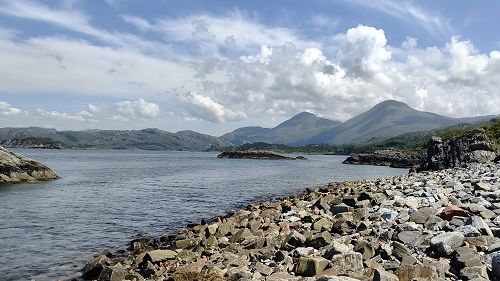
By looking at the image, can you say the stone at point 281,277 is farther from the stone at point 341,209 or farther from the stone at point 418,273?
the stone at point 341,209

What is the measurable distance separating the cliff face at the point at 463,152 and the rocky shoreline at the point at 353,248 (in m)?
55.7

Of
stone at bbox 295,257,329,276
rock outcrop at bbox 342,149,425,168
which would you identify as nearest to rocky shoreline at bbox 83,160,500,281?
stone at bbox 295,257,329,276

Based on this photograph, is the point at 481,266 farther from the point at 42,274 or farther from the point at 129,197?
the point at 129,197

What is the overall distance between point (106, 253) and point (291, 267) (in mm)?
12548

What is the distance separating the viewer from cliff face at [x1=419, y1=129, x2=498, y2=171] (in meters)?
74.1

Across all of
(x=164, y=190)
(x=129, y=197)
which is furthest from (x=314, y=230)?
(x=164, y=190)

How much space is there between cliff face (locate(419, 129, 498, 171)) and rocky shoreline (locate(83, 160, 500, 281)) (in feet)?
183

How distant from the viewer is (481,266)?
10.8 metres

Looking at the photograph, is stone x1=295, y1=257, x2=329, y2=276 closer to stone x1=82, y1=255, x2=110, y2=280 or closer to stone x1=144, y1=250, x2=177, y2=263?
stone x1=144, y1=250, x2=177, y2=263

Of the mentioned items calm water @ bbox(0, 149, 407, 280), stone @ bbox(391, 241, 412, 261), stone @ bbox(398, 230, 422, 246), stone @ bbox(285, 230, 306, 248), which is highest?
stone @ bbox(398, 230, 422, 246)

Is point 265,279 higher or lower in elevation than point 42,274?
higher

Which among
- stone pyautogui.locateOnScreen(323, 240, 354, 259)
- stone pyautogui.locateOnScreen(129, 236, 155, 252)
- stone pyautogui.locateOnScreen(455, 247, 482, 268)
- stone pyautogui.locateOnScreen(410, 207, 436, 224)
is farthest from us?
stone pyautogui.locateOnScreen(129, 236, 155, 252)

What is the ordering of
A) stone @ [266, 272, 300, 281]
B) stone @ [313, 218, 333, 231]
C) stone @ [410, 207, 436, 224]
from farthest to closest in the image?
stone @ [313, 218, 333, 231] → stone @ [410, 207, 436, 224] → stone @ [266, 272, 300, 281]

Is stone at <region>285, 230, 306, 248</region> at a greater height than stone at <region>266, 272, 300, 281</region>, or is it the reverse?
stone at <region>285, 230, 306, 248</region>
